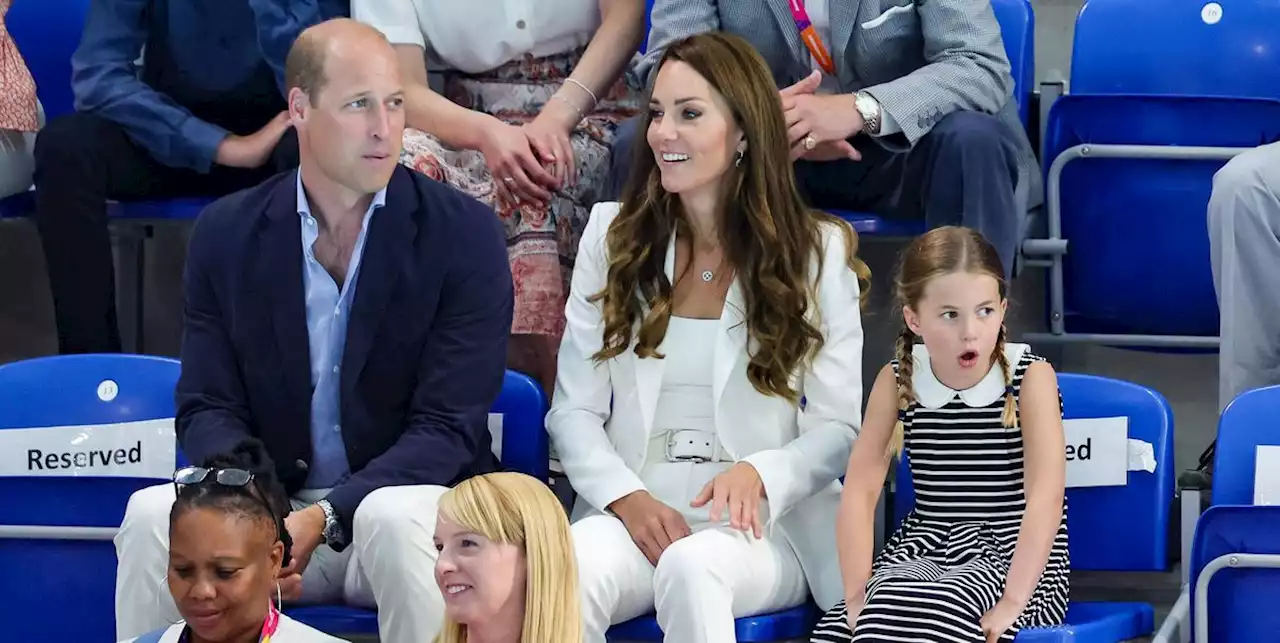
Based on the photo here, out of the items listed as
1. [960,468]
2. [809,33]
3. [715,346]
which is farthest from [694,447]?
[809,33]

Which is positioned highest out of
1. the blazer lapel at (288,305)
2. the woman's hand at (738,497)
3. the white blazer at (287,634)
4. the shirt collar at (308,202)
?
the shirt collar at (308,202)

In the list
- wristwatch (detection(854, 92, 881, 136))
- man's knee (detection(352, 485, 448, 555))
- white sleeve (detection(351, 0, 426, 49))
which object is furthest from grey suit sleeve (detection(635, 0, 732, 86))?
man's knee (detection(352, 485, 448, 555))

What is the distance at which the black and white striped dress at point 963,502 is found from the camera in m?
2.62

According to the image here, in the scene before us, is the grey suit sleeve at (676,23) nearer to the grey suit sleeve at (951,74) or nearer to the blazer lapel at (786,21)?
the blazer lapel at (786,21)

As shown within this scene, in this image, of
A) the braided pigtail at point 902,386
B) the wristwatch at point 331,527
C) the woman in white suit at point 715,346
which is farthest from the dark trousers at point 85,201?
the braided pigtail at point 902,386

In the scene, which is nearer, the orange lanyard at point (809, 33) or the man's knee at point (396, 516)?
the man's knee at point (396, 516)

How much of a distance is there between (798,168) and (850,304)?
2.07ft

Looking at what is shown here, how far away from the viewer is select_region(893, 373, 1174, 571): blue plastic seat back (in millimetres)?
2820

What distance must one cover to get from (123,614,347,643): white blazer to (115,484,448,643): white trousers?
16 centimetres

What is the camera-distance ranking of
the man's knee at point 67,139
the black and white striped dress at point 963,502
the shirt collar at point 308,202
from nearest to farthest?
the black and white striped dress at point 963,502, the shirt collar at point 308,202, the man's knee at point 67,139

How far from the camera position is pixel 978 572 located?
102 inches

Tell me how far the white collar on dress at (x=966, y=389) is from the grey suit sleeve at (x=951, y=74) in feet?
2.22

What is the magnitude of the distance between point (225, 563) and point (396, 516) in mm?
301

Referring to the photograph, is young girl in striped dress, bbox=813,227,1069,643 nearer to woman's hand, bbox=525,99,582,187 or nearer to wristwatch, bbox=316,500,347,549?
wristwatch, bbox=316,500,347,549
